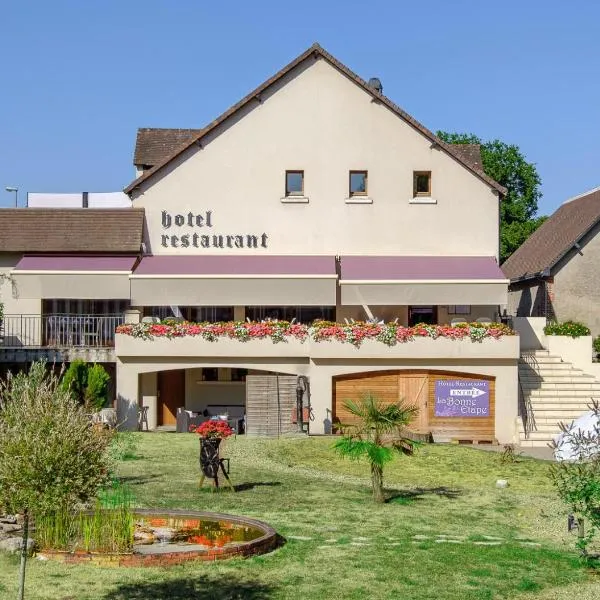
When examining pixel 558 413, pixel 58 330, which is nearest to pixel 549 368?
pixel 558 413

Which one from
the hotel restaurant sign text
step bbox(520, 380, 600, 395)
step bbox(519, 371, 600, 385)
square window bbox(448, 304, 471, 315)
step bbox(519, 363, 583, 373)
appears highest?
the hotel restaurant sign text

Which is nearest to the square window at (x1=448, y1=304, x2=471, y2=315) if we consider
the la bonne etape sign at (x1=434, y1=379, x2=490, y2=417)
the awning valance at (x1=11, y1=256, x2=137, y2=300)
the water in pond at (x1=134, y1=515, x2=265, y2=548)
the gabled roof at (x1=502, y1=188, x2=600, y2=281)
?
the la bonne etape sign at (x1=434, y1=379, x2=490, y2=417)

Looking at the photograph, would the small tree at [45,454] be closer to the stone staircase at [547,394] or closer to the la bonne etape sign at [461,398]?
the stone staircase at [547,394]

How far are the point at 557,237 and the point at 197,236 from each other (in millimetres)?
17370

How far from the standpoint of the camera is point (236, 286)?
38219 millimetres

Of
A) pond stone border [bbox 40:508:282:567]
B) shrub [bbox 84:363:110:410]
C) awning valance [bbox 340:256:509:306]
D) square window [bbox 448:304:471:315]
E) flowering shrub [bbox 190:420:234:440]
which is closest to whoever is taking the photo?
pond stone border [bbox 40:508:282:567]

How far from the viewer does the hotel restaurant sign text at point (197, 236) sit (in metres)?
40.5

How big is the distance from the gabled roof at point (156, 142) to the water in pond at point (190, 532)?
27553 mm

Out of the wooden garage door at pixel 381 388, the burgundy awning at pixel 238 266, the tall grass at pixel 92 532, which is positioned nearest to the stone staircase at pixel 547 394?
the wooden garage door at pixel 381 388

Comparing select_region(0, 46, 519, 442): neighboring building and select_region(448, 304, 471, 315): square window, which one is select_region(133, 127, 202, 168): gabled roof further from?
select_region(448, 304, 471, 315): square window

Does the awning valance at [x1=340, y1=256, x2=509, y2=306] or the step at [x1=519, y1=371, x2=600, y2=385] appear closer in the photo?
the awning valance at [x1=340, y1=256, x2=509, y2=306]

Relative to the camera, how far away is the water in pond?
18047mm

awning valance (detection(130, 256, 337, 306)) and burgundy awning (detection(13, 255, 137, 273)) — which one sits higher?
burgundy awning (detection(13, 255, 137, 273))

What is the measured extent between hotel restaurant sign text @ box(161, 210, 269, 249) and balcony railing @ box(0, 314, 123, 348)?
3.50 metres
